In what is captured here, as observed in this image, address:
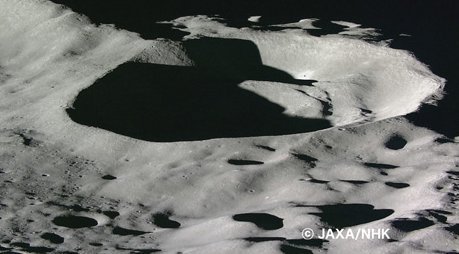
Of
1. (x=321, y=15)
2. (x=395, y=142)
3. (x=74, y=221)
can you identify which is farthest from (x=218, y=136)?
(x=321, y=15)

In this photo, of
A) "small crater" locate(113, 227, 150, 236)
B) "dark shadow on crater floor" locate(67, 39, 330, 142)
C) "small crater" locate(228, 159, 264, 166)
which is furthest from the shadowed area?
"small crater" locate(113, 227, 150, 236)

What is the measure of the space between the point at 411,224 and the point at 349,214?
0.31 metres

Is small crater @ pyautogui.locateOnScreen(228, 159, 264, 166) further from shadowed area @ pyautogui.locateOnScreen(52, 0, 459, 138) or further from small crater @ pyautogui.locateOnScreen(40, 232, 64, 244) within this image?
shadowed area @ pyautogui.locateOnScreen(52, 0, 459, 138)

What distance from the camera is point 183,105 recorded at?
15.5 ft

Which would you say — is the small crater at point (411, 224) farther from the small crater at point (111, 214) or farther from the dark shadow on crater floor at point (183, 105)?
the dark shadow on crater floor at point (183, 105)

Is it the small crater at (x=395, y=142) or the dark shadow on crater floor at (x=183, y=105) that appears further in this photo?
the dark shadow on crater floor at (x=183, y=105)

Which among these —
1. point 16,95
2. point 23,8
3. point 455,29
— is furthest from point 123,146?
point 455,29

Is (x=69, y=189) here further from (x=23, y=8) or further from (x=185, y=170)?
(x=23, y=8)

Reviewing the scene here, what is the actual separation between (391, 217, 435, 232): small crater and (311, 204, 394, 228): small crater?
0.19 metres

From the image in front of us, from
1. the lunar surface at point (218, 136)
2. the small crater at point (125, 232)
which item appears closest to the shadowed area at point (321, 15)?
the lunar surface at point (218, 136)

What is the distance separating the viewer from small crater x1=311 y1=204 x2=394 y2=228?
2988 millimetres

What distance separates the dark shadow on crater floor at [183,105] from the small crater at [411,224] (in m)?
1.60

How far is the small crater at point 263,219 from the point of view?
300 centimetres

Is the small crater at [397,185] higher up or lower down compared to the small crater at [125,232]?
higher up
